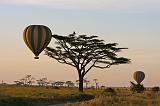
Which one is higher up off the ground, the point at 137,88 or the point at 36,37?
the point at 36,37

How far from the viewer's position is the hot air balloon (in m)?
49.5

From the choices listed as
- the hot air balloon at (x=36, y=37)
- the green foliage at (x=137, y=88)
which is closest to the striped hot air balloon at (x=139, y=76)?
the green foliage at (x=137, y=88)

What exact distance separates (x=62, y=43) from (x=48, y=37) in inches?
582

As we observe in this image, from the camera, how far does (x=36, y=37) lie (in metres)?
49.7

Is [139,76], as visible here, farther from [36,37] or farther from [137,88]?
[36,37]

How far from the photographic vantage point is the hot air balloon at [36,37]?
49.5m

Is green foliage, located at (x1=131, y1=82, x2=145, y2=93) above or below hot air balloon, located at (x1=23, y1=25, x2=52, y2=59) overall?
below

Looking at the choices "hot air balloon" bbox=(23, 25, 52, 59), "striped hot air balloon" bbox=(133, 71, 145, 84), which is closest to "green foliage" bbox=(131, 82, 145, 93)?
"striped hot air balloon" bbox=(133, 71, 145, 84)

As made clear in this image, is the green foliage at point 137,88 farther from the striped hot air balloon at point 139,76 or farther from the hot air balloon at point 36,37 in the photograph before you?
the hot air balloon at point 36,37

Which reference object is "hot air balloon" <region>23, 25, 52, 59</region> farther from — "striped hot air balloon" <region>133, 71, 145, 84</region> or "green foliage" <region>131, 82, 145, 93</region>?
"striped hot air balloon" <region>133, 71, 145, 84</region>

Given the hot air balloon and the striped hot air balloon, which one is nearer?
the hot air balloon

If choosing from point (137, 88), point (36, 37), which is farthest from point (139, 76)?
point (36, 37)

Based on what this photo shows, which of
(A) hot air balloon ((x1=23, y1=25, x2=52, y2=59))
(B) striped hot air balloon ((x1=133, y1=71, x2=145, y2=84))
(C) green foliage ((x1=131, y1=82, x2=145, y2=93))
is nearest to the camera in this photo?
(A) hot air balloon ((x1=23, y1=25, x2=52, y2=59))

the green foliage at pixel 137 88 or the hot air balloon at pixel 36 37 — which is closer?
the hot air balloon at pixel 36 37
